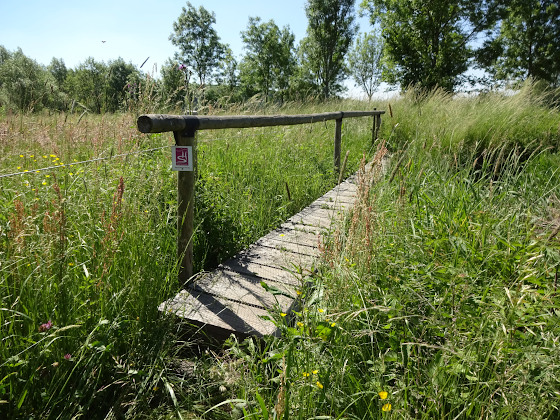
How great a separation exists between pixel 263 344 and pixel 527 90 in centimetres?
913

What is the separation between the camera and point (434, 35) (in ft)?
75.0

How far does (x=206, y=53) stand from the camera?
45.5 metres

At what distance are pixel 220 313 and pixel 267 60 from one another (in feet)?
130

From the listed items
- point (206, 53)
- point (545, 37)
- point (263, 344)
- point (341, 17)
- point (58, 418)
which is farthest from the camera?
point (206, 53)

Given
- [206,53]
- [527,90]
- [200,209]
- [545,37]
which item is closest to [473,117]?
[527,90]

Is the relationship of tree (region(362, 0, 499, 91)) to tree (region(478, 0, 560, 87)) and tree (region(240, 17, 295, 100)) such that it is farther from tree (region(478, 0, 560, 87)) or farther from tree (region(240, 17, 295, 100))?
tree (region(240, 17, 295, 100))

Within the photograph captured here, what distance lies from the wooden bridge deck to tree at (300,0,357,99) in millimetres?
31296

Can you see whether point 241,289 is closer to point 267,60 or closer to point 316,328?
point 316,328

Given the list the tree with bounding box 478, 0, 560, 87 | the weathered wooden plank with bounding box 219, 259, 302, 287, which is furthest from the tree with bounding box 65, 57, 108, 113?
the tree with bounding box 478, 0, 560, 87

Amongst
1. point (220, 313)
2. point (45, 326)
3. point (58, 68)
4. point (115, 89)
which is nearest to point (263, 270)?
point (220, 313)

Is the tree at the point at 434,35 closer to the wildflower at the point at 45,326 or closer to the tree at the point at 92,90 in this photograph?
the tree at the point at 92,90

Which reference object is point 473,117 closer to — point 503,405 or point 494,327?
point 494,327

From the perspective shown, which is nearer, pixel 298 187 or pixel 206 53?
pixel 298 187

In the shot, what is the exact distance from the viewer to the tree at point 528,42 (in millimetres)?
22828
